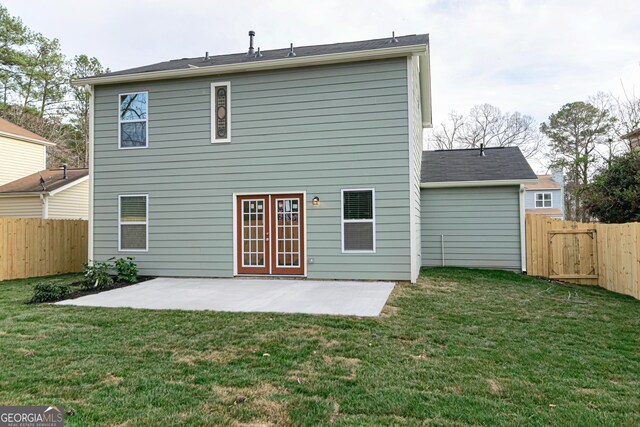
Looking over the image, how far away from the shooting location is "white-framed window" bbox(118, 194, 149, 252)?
898 centimetres

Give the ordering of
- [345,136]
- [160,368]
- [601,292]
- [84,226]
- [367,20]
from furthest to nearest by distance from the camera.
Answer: [367,20], [84,226], [345,136], [601,292], [160,368]

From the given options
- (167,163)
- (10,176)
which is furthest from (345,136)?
(10,176)

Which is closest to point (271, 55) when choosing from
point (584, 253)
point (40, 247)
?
point (40, 247)

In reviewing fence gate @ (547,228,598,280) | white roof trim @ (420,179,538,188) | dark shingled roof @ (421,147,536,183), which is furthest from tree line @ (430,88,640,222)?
white roof trim @ (420,179,538,188)

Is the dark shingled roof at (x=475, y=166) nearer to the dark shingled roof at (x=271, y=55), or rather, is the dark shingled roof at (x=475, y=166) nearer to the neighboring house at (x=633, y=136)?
the neighboring house at (x=633, y=136)

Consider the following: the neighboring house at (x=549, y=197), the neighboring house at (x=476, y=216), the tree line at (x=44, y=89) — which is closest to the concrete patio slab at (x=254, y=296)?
the neighboring house at (x=476, y=216)

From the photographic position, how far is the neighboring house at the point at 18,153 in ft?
50.9

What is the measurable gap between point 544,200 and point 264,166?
21824 millimetres

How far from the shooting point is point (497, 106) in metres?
25.3

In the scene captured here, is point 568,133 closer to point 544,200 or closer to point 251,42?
point 544,200

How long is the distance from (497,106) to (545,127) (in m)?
3.26

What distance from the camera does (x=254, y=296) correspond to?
21.2 ft

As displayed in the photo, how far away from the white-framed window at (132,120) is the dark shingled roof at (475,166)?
7.20 metres

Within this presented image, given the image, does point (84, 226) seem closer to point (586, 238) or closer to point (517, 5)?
point (586, 238)
